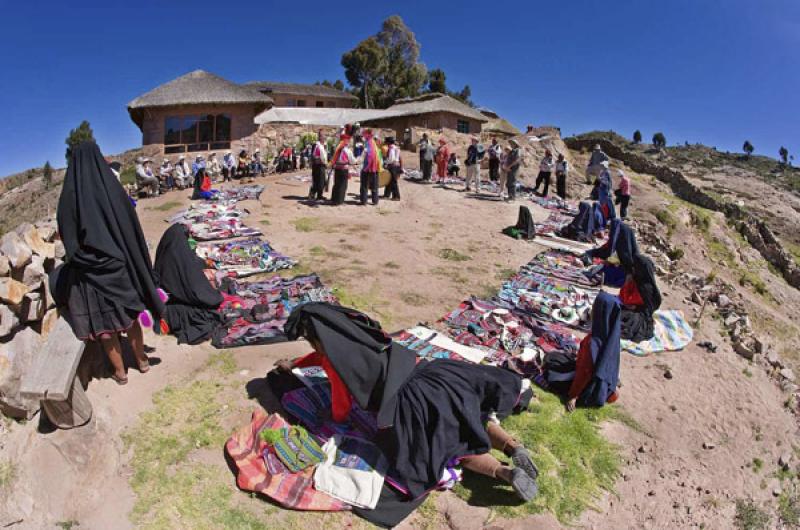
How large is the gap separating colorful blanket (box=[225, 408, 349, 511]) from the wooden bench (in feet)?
3.22

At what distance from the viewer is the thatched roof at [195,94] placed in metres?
16.3

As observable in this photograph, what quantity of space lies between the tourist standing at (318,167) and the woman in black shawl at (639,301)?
270 inches

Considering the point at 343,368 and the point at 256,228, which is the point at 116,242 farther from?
the point at 256,228

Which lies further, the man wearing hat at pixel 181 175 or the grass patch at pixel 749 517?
the man wearing hat at pixel 181 175

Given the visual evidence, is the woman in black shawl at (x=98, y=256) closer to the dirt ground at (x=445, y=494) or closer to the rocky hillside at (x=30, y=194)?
the dirt ground at (x=445, y=494)

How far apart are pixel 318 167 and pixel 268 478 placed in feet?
27.8

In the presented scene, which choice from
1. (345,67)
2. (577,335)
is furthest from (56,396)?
(345,67)

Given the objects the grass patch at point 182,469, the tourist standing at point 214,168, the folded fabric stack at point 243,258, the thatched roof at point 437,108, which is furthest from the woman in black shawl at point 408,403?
the thatched roof at point 437,108

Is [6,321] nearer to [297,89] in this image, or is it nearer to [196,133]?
[196,133]

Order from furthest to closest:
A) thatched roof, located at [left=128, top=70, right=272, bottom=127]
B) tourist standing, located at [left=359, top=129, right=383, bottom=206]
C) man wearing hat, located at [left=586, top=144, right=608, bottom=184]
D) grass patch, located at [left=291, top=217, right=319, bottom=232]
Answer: thatched roof, located at [left=128, top=70, right=272, bottom=127] → man wearing hat, located at [left=586, top=144, right=608, bottom=184] → tourist standing, located at [left=359, top=129, right=383, bottom=206] → grass patch, located at [left=291, top=217, right=319, bottom=232]

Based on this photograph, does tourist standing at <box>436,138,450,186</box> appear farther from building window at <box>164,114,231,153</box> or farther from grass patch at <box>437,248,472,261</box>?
building window at <box>164,114,231,153</box>

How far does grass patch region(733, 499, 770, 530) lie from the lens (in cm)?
356

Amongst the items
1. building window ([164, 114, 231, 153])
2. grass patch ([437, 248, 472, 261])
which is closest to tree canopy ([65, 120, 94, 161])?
building window ([164, 114, 231, 153])

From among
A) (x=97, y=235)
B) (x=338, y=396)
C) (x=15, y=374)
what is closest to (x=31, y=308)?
(x=15, y=374)
